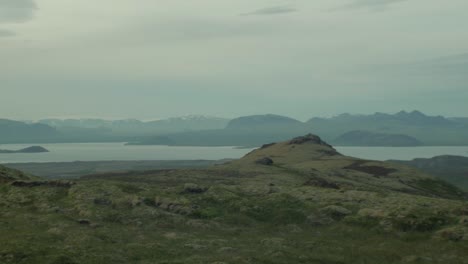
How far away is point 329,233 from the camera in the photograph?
46.2m

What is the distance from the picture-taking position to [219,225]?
157 ft

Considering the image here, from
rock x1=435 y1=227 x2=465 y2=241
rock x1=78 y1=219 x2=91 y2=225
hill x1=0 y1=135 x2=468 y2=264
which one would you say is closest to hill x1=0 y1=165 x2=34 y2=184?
hill x1=0 y1=135 x2=468 y2=264

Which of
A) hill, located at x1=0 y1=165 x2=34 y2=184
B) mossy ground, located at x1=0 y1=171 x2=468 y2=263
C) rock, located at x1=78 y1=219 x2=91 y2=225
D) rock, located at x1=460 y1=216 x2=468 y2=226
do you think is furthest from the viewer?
hill, located at x1=0 y1=165 x2=34 y2=184

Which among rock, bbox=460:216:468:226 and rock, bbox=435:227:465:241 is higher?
rock, bbox=460:216:468:226

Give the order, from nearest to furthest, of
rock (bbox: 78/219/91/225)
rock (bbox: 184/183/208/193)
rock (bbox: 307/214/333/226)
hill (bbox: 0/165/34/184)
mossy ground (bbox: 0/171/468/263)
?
mossy ground (bbox: 0/171/468/263) → rock (bbox: 78/219/91/225) → rock (bbox: 307/214/333/226) → hill (bbox: 0/165/34/184) → rock (bbox: 184/183/208/193)

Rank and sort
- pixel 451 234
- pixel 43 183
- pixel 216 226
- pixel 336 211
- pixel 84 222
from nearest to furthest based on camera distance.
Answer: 1. pixel 451 234
2. pixel 84 222
3. pixel 216 226
4. pixel 336 211
5. pixel 43 183

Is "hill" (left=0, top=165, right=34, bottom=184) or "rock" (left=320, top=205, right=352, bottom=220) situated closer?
"rock" (left=320, top=205, right=352, bottom=220)

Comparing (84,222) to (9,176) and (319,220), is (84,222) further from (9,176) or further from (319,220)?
(319,220)

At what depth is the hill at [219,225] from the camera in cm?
3572

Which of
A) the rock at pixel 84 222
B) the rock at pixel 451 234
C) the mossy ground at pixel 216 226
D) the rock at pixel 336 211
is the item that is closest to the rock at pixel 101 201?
the mossy ground at pixel 216 226

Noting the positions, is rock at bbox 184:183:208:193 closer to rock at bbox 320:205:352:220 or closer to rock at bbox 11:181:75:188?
rock at bbox 11:181:75:188

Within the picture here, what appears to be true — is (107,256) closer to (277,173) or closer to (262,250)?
(262,250)

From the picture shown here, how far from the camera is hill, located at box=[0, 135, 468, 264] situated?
35719 millimetres

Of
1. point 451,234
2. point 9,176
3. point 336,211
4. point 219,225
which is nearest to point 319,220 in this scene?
point 336,211
